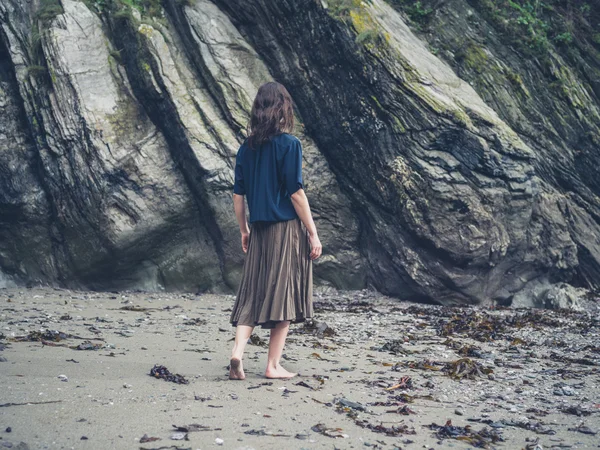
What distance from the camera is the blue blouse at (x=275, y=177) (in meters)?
5.50

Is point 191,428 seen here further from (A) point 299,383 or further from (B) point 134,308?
(B) point 134,308

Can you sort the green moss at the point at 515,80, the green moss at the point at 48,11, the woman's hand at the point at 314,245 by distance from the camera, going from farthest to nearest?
the green moss at the point at 515,80, the green moss at the point at 48,11, the woman's hand at the point at 314,245

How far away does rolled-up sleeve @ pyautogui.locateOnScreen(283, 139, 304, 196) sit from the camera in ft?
18.0

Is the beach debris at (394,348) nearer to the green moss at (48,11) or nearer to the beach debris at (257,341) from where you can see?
the beach debris at (257,341)

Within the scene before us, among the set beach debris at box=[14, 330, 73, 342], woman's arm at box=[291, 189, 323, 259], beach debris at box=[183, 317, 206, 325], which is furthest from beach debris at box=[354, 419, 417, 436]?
beach debris at box=[183, 317, 206, 325]

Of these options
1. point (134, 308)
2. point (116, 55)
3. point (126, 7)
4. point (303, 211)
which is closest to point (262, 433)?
point (303, 211)

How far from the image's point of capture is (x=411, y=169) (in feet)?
36.8

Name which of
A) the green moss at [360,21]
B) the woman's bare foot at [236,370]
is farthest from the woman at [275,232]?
the green moss at [360,21]

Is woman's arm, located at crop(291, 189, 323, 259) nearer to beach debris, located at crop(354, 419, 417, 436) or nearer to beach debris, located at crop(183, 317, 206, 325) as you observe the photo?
beach debris, located at crop(354, 419, 417, 436)

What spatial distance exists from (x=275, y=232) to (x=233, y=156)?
236 inches

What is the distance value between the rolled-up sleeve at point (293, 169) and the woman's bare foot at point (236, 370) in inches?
56.3

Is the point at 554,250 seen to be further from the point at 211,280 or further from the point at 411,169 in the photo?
the point at 211,280

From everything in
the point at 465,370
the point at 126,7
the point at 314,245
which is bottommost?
the point at 465,370

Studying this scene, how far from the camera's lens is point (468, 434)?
14.6 feet
